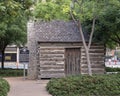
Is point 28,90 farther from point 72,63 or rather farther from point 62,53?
point 72,63

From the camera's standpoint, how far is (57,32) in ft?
85.9

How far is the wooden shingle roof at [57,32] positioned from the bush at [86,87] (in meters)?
8.90

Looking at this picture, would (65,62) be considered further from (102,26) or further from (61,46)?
(102,26)

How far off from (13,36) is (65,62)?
7356 millimetres

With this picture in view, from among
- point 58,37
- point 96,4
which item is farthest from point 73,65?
point 96,4

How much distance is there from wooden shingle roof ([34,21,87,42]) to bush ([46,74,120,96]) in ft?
29.2

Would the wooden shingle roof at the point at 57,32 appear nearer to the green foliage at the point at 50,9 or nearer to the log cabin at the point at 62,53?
the log cabin at the point at 62,53

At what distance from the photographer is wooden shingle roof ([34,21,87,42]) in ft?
83.6

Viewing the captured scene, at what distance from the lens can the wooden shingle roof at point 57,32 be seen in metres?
25.5

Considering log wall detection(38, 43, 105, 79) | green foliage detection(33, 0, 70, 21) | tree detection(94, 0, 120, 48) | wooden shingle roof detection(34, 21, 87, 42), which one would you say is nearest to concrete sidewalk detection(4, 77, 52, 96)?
green foliage detection(33, 0, 70, 21)

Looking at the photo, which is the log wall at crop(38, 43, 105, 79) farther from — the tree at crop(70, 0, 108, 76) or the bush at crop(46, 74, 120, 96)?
the bush at crop(46, 74, 120, 96)

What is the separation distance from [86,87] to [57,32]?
10.5 m

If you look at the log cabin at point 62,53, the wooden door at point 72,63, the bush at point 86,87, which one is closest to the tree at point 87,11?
the bush at point 86,87

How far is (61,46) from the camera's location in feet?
83.5
